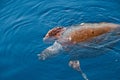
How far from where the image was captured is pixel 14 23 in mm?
7969

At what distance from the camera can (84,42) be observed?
6.61 m

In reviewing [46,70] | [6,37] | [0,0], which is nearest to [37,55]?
[46,70]

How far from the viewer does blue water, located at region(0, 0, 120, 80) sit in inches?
255

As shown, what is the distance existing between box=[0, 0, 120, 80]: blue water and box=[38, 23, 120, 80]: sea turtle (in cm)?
12

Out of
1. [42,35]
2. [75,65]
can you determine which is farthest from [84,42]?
[42,35]

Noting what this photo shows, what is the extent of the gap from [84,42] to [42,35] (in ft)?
3.83

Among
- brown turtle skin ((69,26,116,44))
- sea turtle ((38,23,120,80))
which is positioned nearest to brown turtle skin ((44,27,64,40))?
sea turtle ((38,23,120,80))

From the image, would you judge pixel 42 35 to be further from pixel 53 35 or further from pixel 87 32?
pixel 87 32

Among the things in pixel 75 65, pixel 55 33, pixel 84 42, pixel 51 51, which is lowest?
pixel 75 65

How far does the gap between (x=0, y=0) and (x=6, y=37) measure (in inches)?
84.0

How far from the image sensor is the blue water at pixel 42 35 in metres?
6.47

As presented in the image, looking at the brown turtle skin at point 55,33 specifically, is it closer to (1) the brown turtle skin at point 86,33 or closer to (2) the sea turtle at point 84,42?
(2) the sea turtle at point 84,42

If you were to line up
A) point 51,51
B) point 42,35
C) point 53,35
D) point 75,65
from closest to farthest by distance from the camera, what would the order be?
point 75,65 < point 51,51 < point 53,35 < point 42,35

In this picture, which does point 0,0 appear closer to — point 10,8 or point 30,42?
point 10,8
